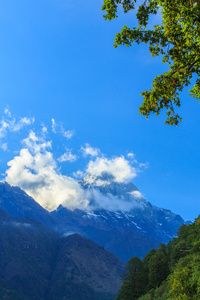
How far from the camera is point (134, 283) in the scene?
184ft

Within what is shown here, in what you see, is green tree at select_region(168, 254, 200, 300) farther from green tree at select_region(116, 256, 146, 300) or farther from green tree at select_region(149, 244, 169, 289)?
green tree at select_region(116, 256, 146, 300)

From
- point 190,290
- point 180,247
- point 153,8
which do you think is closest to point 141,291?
point 180,247

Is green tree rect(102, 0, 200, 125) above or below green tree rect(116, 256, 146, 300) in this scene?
above

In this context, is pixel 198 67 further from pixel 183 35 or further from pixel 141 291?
pixel 141 291

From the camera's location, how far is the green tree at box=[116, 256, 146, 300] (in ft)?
179

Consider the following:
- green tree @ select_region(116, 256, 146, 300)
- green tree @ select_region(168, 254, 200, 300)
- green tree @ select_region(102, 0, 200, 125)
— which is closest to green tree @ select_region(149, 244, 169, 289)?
green tree @ select_region(116, 256, 146, 300)

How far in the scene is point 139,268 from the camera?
2277 inches

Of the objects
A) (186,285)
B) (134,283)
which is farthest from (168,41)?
(134,283)

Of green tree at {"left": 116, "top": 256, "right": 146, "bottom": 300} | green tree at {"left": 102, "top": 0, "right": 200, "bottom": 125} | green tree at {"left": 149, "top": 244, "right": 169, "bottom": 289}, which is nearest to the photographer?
green tree at {"left": 102, "top": 0, "right": 200, "bottom": 125}

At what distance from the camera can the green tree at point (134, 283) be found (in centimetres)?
5450

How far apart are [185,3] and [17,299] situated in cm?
24265

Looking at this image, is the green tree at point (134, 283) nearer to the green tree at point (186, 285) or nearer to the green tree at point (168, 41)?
the green tree at point (186, 285)

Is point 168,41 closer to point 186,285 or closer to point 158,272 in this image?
point 186,285

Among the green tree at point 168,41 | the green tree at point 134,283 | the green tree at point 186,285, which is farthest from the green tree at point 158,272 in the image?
the green tree at point 168,41
